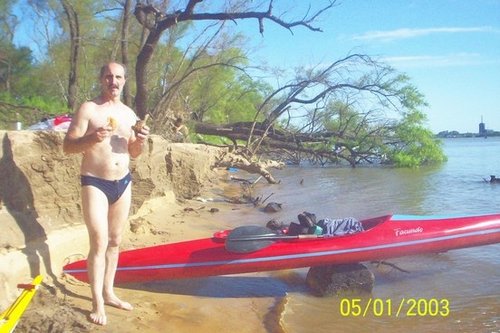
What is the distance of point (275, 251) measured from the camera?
4.11 metres

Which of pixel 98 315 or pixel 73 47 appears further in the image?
pixel 73 47

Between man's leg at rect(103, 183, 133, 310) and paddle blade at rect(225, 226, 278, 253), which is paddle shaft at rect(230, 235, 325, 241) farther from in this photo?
man's leg at rect(103, 183, 133, 310)

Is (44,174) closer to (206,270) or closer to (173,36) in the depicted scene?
(206,270)

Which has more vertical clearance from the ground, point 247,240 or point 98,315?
point 247,240

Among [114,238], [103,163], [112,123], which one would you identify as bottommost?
[114,238]

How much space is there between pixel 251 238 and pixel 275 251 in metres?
0.25

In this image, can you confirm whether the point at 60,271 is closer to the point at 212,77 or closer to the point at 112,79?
the point at 112,79

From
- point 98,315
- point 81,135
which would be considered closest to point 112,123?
point 81,135

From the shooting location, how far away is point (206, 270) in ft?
13.4

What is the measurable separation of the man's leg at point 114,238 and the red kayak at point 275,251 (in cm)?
53

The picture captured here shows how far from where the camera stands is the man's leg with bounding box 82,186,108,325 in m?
3.09

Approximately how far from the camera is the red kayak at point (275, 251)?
4.03 metres

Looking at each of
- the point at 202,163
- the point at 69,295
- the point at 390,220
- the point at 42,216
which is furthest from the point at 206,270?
the point at 202,163
